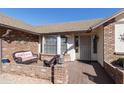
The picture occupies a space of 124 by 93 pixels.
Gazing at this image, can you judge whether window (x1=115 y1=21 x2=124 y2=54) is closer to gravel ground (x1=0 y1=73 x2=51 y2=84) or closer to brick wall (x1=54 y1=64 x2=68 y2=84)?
brick wall (x1=54 y1=64 x2=68 y2=84)

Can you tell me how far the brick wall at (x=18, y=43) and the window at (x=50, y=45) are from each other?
1.14m

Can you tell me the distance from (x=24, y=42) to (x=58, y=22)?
710 cm

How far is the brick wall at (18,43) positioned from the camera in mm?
10508

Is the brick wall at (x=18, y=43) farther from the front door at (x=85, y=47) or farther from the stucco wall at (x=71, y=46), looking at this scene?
the front door at (x=85, y=47)

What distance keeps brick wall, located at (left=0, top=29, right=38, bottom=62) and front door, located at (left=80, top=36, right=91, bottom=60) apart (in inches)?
185

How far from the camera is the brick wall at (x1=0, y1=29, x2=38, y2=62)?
10.5m

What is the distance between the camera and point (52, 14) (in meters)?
19.2

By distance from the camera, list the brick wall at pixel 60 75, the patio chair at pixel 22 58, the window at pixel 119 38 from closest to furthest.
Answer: the brick wall at pixel 60 75, the window at pixel 119 38, the patio chair at pixel 22 58

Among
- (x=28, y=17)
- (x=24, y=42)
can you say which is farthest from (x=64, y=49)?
(x=28, y=17)

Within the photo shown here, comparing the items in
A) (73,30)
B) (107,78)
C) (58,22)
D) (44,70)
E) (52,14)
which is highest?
(52,14)

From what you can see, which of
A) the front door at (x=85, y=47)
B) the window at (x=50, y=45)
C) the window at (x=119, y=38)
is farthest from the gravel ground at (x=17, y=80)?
the front door at (x=85, y=47)

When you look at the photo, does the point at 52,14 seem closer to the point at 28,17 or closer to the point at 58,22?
the point at 58,22

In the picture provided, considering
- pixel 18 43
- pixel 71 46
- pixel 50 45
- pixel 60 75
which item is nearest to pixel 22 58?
pixel 18 43

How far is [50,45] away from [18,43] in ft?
10.7
